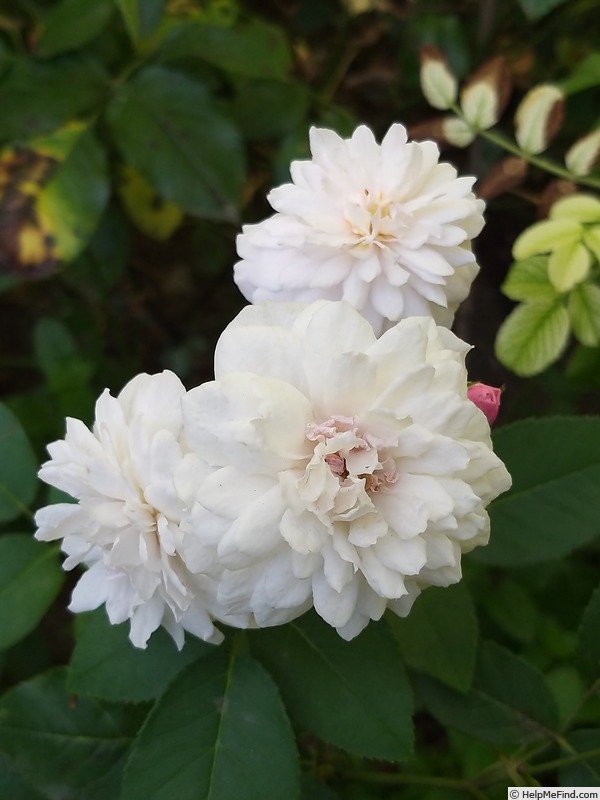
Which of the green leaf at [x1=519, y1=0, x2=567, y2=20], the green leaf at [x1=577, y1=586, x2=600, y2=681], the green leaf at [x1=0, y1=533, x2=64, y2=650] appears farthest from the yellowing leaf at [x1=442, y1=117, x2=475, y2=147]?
the green leaf at [x1=0, y1=533, x2=64, y2=650]

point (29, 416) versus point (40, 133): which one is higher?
point (40, 133)

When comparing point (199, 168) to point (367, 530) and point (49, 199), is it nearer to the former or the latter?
point (49, 199)

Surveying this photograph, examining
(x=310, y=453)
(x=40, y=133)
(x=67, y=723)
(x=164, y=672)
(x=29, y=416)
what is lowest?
(x=29, y=416)

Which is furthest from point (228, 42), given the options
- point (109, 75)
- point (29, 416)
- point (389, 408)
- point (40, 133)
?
point (389, 408)

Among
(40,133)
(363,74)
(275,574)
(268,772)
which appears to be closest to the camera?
(275,574)

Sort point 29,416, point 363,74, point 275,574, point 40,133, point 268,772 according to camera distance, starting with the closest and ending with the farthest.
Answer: point 275,574 → point 268,772 → point 40,133 → point 29,416 → point 363,74

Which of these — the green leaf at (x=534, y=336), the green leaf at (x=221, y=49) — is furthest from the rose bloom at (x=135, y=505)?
the green leaf at (x=221, y=49)

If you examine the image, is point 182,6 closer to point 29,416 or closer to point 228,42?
point 228,42

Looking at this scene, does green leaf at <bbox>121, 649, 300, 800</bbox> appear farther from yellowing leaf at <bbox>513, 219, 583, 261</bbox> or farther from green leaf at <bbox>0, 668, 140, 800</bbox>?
yellowing leaf at <bbox>513, 219, 583, 261</bbox>
